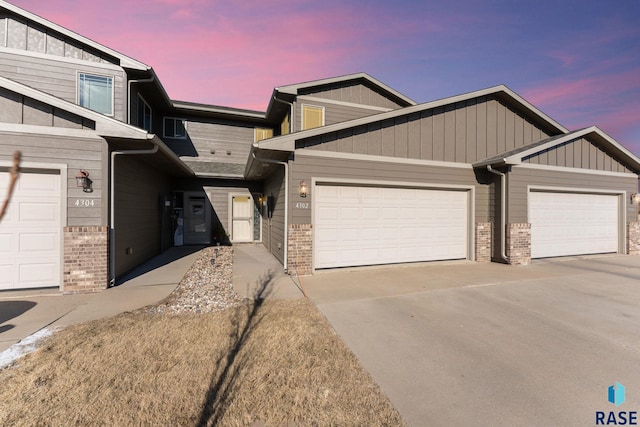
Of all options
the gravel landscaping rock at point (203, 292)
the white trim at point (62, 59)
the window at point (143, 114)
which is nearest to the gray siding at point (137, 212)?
the gravel landscaping rock at point (203, 292)

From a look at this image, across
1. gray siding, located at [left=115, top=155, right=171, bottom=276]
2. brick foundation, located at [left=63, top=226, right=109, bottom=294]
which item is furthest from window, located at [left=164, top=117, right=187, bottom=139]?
brick foundation, located at [left=63, top=226, right=109, bottom=294]

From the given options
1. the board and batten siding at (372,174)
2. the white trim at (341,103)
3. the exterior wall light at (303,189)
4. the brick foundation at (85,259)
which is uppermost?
the white trim at (341,103)

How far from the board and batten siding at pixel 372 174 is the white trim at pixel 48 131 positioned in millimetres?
4313

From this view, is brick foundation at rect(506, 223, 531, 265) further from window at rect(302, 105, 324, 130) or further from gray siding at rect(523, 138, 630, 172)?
window at rect(302, 105, 324, 130)

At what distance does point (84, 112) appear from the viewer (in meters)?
5.43

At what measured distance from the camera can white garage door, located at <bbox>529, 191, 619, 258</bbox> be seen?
891 cm

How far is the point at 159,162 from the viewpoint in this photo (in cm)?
842

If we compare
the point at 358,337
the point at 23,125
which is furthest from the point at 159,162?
the point at 358,337

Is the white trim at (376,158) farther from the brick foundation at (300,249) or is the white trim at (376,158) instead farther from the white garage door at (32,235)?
the white garage door at (32,235)

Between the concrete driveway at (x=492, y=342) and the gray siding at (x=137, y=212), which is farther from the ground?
the gray siding at (x=137, y=212)

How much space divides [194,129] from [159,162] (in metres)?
4.46

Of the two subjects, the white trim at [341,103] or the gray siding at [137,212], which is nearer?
the gray siding at [137,212]

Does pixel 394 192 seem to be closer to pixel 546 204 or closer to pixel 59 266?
pixel 546 204

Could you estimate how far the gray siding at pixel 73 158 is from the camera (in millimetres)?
5199
